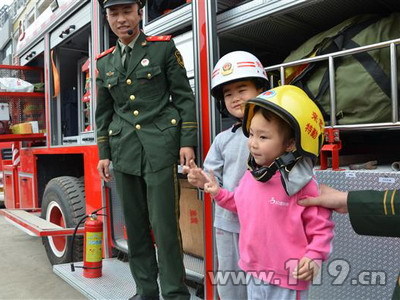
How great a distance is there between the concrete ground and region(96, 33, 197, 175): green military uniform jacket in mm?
1598

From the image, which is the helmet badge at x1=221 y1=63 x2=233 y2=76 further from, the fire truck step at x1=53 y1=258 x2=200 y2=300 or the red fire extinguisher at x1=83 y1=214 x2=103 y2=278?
the red fire extinguisher at x1=83 y1=214 x2=103 y2=278

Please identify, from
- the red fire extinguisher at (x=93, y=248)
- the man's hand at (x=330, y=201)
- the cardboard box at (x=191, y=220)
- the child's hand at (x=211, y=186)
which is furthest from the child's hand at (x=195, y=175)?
the red fire extinguisher at (x=93, y=248)

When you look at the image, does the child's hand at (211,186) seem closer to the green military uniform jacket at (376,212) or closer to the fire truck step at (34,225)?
the green military uniform jacket at (376,212)

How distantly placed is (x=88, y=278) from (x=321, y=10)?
2.12 meters

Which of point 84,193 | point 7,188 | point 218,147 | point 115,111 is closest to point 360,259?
point 218,147

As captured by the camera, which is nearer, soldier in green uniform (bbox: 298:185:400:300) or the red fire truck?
soldier in green uniform (bbox: 298:185:400:300)

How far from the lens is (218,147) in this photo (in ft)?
5.59

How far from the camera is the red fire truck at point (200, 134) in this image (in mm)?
1589

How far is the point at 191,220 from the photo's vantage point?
8.41 ft

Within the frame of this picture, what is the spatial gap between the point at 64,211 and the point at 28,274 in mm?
691

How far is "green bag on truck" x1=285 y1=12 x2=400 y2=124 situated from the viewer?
1.57m

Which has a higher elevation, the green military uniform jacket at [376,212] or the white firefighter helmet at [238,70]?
the white firefighter helmet at [238,70]

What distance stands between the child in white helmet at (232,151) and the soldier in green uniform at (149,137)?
24cm

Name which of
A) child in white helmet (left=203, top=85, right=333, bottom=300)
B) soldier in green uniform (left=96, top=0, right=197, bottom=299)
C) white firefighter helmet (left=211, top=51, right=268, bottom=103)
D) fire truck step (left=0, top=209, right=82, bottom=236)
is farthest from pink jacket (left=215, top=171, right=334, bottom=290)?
fire truck step (left=0, top=209, right=82, bottom=236)
